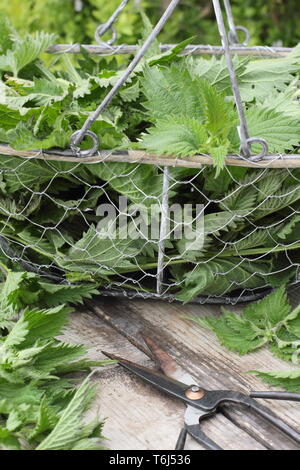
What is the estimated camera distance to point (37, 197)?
899mm

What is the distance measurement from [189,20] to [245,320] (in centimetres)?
169

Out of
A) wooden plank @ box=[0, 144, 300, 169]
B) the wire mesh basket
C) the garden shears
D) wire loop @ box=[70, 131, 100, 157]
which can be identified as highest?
wire loop @ box=[70, 131, 100, 157]

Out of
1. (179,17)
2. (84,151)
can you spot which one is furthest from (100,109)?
(179,17)

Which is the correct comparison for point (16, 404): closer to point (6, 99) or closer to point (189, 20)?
point (6, 99)

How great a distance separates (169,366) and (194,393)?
65 mm

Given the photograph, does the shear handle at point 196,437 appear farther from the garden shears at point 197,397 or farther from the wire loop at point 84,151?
the wire loop at point 84,151

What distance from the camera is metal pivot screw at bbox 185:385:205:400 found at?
75 cm

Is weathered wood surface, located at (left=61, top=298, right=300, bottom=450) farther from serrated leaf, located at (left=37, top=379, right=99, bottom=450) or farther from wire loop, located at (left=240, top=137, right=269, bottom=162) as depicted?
wire loop, located at (left=240, top=137, right=269, bottom=162)

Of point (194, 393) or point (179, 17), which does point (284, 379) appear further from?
point (179, 17)

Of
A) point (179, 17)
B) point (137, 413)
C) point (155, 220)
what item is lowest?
point (137, 413)

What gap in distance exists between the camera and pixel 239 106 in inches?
30.1

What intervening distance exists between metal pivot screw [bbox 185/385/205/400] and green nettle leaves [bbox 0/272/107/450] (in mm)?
103

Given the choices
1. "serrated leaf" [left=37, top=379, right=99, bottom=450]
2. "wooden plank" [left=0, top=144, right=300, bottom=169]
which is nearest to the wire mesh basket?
"wooden plank" [left=0, top=144, right=300, bottom=169]
